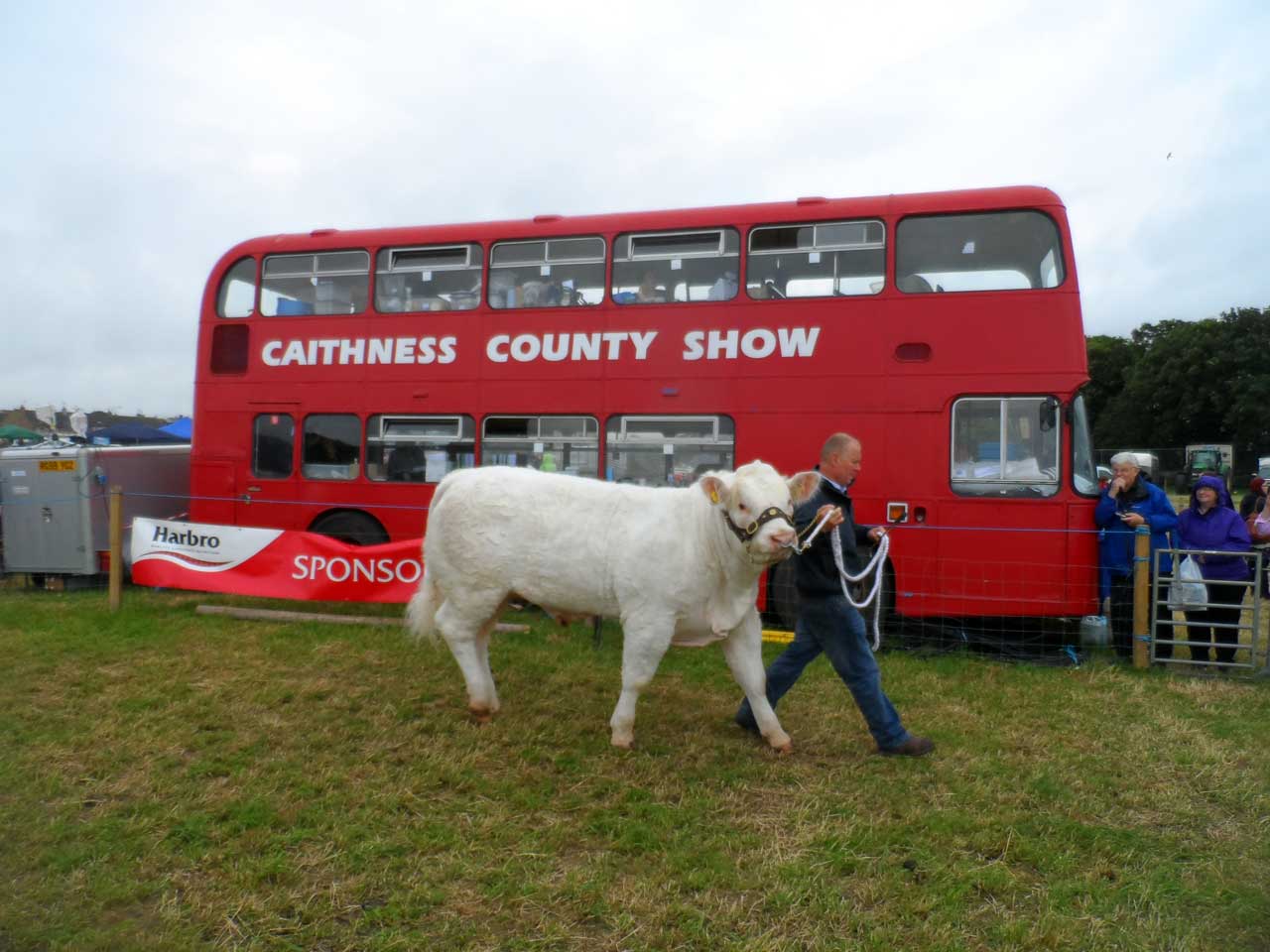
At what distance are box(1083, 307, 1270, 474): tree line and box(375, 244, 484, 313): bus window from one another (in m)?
40.5

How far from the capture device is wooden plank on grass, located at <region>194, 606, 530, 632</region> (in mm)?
7176

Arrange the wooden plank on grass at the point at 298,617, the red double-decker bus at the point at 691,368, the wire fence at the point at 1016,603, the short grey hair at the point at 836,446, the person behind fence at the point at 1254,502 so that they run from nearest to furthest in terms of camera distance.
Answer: the short grey hair at the point at 836,446
the wire fence at the point at 1016,603
the red double-decker bus at the point at 691,368
the wooden plank on grass at the point at 298,617
the person behind fence at the point at 1254,502

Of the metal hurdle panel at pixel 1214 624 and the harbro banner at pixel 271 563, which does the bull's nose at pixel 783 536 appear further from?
the harbro banner at pixel 271 563

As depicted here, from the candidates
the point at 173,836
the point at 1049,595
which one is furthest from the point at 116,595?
the point at 1049,595

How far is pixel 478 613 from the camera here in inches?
191

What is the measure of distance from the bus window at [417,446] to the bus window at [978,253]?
4.33 meters

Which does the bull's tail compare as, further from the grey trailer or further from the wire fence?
the grey trailer

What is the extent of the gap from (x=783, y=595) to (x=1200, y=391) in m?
47.5

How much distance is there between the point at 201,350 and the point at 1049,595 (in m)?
8.63

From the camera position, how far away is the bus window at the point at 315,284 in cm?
857

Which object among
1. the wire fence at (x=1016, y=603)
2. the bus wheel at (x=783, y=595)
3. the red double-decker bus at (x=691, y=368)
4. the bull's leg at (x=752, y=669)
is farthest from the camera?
the bus wheel at (x=783, y=595)

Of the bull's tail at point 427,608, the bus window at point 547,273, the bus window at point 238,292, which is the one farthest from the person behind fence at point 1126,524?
the bus window at point 238,292

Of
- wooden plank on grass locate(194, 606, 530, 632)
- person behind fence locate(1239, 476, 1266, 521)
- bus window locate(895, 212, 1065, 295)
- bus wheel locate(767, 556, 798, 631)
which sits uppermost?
bus window locate(895, 212, 1065, 295)

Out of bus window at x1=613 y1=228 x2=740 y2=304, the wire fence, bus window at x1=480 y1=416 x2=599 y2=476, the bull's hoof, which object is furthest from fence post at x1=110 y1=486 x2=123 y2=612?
the bull's hoof
